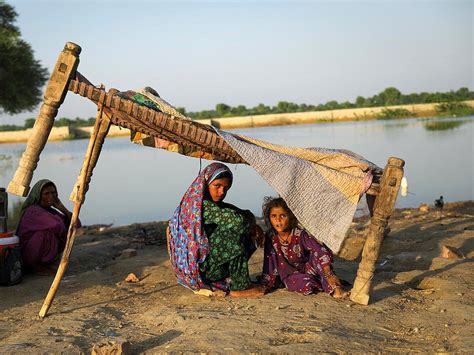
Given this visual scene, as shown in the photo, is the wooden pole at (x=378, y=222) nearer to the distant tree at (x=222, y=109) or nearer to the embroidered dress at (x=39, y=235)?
the embroidered dress at (x=39, y=235)

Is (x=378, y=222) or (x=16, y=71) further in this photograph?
(x=16, y=71)

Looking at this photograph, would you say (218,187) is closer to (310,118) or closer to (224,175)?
(224,175)

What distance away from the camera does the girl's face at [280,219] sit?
4.77 meters

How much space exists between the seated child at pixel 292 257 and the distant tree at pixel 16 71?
37.9 ft

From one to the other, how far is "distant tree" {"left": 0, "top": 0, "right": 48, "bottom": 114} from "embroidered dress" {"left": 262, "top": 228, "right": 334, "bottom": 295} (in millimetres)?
11562

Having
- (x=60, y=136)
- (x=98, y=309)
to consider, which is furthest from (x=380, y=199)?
(x=60, y=136)

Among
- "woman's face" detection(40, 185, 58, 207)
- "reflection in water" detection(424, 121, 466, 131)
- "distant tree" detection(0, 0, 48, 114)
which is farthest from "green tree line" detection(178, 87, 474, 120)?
"woman's face" detection(40, 185, 58, 207)

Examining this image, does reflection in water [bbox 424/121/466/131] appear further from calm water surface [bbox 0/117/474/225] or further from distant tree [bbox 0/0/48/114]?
distant tree [bbox 0/0/48/114]

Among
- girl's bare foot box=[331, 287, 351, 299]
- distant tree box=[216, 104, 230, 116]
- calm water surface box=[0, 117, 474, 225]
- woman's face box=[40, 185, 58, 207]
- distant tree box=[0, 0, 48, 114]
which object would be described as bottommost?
calm water surface box=[0, 117, 474, 225]

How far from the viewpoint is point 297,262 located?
16.0 ft

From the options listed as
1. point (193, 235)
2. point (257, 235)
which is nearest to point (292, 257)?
point (257, 235)

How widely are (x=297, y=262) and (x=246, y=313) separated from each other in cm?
90

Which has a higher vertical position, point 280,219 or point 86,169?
point 86,169

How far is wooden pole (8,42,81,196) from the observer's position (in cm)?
430
